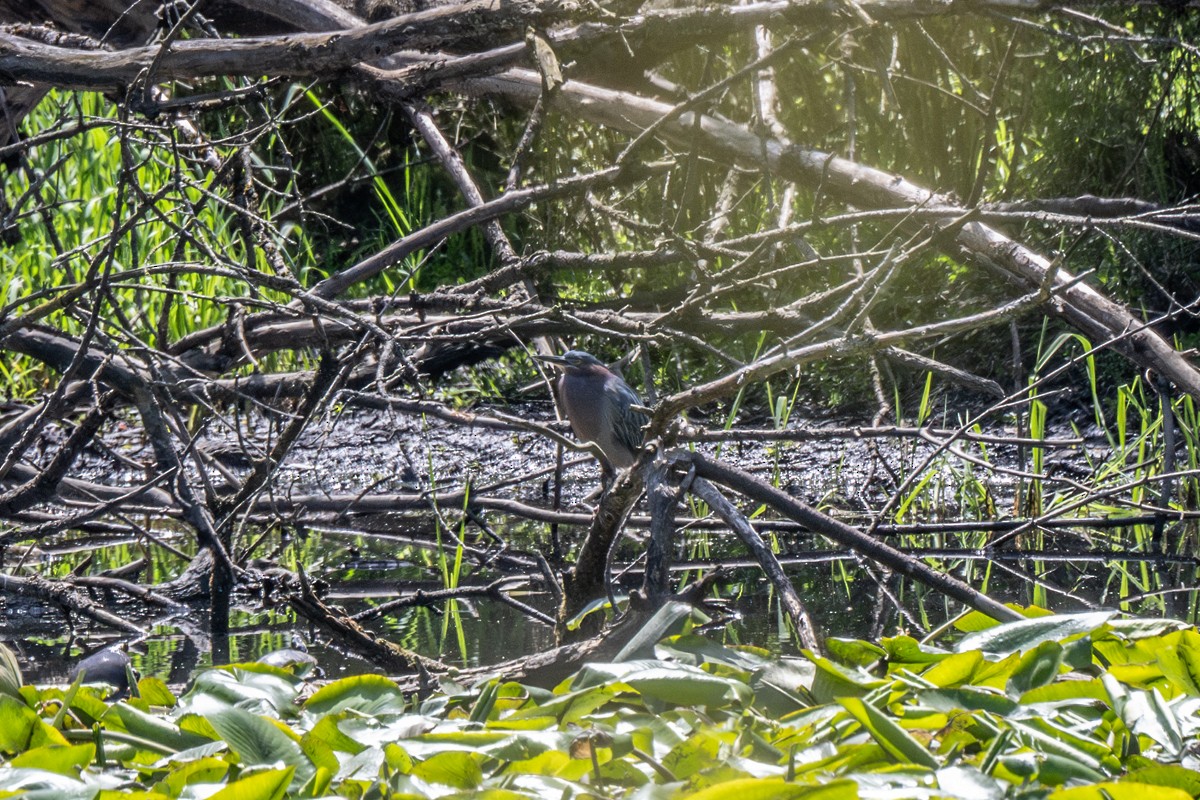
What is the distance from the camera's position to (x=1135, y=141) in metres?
5.52

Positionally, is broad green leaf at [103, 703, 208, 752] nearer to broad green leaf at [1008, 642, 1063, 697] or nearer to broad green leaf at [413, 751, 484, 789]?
broad green leaf at [413, 751, 484, 789]

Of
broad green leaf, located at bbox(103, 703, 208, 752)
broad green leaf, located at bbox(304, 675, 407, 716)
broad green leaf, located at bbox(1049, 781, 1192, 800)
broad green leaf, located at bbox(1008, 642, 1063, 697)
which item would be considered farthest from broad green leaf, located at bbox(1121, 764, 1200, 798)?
broad green leaf, located at bbox(103, 703, 208, 752)

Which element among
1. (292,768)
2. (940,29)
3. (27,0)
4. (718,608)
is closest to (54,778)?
(292,768)

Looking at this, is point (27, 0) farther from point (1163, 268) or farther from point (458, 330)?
point (1163, 268)

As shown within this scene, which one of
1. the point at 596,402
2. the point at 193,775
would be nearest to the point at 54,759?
the point at 193,775

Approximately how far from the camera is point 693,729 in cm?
215

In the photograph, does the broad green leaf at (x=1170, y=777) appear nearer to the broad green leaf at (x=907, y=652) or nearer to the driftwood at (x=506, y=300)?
the broad green leaf at (x=907, y=652)

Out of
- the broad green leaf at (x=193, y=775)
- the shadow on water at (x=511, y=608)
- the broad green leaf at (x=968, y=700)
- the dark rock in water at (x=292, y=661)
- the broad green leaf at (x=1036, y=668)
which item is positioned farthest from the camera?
the shadow on water at (x=511, y=608)

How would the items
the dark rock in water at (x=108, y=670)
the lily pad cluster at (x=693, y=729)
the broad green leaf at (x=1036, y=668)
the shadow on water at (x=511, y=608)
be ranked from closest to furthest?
the lily pad cluster at (x=693, y=729)
the broad green leaf at (x=1036, y=668)
the dark rock in water at (x=108, y=670)
the shadow on water at (x=511, y=608)

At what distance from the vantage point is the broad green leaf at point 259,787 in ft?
5.76

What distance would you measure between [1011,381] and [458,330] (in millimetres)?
2851

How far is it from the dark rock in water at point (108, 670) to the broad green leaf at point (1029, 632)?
1865 mm

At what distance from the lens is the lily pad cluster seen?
1860mm

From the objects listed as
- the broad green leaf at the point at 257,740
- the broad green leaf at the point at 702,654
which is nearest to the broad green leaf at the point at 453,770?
the broad green leaf at the point at 257,740
